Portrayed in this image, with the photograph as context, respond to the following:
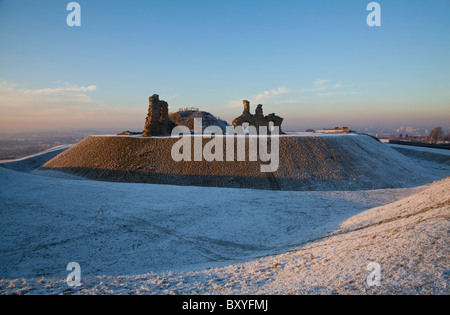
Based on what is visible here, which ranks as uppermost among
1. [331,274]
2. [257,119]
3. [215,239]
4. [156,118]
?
[156,118]

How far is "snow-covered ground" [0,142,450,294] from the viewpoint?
789 centimetres

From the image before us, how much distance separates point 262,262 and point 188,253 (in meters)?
4.71

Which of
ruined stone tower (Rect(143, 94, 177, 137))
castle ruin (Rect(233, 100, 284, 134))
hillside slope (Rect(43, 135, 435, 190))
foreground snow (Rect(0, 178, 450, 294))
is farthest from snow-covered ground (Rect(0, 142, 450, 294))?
castle ruin (Rect(233, 100, 284, 134))

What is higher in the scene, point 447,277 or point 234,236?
point 447,277

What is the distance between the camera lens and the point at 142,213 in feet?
63.0

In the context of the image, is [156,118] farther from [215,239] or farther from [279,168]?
[215,239]

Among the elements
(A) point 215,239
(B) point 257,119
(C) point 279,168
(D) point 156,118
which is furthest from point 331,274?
(D) point 156,118

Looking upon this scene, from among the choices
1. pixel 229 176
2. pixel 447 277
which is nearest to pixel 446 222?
pixel 447 277

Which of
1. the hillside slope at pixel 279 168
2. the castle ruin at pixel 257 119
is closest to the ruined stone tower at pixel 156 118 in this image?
the hillside slope at pixel 279 168

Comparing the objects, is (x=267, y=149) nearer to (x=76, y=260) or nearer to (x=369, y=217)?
(x=369, y=217)

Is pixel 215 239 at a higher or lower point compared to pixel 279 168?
lower

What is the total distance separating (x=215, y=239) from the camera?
50.1 feet

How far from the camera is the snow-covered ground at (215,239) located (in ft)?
25.9

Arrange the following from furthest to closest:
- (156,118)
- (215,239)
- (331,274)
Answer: (156,118), (215,239), (331,274)
